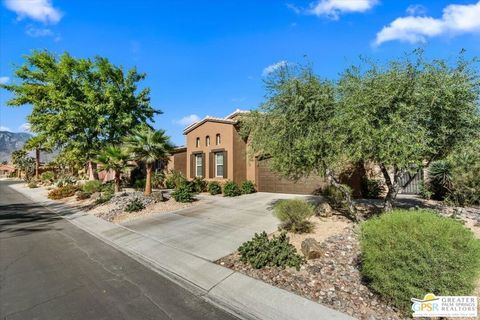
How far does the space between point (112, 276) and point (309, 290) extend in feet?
14.2

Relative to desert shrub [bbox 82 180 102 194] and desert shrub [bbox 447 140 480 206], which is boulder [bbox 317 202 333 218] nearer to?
desert shrub [bbox 447 140 480 206]

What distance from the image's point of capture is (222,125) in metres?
20.0

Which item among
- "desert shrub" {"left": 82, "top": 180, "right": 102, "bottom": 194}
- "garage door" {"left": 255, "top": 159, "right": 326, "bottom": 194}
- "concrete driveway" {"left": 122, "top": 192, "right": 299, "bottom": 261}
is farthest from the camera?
"desert shrub" {"left": 82, "top": 180, "right": 102, "bottom": 194}

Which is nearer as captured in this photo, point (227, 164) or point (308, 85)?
point (308, 85)

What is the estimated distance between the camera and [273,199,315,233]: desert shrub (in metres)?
8.53

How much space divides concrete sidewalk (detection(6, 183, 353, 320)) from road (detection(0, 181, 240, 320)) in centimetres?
28

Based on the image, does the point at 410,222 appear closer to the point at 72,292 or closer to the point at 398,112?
the point at 398,112

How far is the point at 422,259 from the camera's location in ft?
13.5

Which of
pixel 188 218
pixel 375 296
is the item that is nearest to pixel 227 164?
pixel 188 218

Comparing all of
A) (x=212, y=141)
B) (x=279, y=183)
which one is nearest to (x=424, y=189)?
(x=279, y=183)

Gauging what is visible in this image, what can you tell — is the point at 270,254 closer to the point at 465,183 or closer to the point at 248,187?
the point at 465,183

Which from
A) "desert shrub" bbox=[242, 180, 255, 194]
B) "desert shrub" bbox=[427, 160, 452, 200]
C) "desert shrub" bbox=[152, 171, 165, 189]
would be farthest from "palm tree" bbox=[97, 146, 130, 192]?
"desert shrub" bbox=[427, 160, 452, 200]

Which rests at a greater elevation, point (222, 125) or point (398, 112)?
point (222, 125)

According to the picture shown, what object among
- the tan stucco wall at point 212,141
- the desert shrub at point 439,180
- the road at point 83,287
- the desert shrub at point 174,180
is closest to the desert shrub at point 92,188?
the desert shrub at point 174,180
